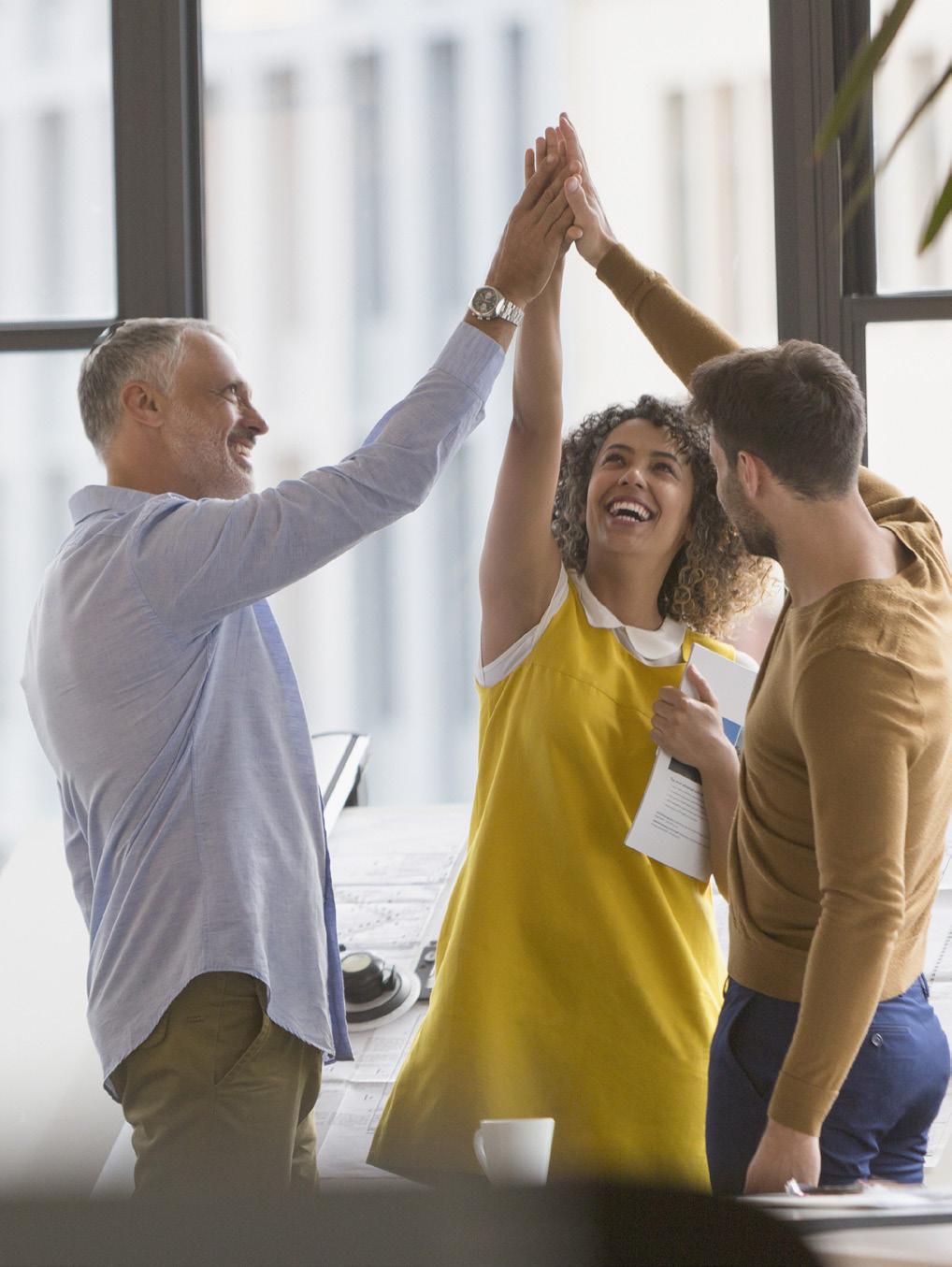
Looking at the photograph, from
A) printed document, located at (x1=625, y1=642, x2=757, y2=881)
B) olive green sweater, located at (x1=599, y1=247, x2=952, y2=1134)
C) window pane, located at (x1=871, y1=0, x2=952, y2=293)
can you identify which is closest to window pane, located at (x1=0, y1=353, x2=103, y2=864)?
printed document, located at (x1=625, y1=642, x2=757, y2=881)

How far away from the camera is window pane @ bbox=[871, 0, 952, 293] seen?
2.79m

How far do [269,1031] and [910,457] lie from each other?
1.90 meters

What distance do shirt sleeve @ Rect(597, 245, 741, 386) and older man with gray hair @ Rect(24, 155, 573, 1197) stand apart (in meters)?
0.32

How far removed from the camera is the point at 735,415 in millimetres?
1529

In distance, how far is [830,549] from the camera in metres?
1.49

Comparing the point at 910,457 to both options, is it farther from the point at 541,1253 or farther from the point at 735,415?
the point at 541,1253

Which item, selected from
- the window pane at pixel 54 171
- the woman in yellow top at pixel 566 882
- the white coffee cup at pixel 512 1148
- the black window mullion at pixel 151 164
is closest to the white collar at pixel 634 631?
the woman in yellow top at pixel 566 882

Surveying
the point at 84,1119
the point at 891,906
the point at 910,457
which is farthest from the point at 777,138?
the point at 84,1119

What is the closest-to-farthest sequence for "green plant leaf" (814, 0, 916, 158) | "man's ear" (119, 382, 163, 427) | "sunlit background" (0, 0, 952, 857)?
"green plant leaf" (814, 0, 916, 158)
"man's ear" (119, 382, 163, 427)
"sunlit background" (0, 0, 952, 857)

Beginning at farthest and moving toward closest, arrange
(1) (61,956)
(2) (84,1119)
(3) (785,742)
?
(1) (61,956), (2) (84,1119), (3) (785,742)

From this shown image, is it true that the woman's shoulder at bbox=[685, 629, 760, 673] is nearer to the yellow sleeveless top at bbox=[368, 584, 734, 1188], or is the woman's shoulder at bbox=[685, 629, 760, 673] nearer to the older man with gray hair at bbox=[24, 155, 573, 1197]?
the yellow sleeveless top at bbox=[368, 584, 734, 1188]

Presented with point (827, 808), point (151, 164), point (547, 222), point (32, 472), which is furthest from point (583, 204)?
point (32, 472)

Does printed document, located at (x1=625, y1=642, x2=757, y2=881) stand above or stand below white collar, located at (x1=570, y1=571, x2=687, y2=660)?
below

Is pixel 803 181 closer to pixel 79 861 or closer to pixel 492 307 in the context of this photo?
pixel 492 307
